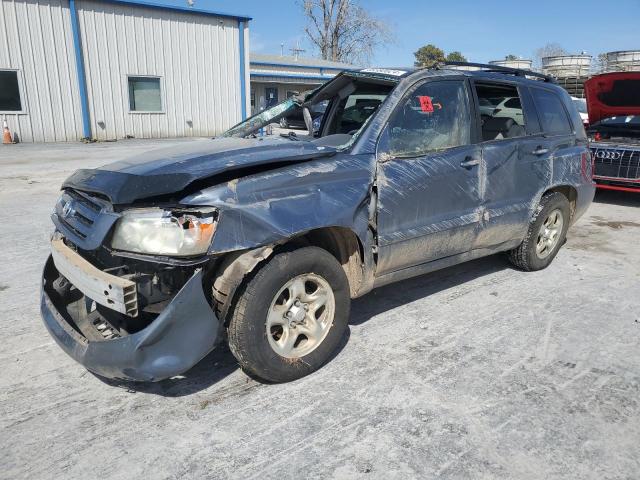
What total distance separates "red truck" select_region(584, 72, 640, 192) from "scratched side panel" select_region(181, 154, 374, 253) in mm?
6388

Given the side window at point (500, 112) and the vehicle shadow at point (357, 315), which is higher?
Answer: the side window at point (500, 112)

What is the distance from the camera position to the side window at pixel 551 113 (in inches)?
184

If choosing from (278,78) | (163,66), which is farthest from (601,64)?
(163,66)

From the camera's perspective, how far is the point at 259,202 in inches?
106

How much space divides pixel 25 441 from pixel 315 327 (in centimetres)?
160

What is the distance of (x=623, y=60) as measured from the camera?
2803 centimetres

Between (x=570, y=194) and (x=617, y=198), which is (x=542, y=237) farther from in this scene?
(x=617, y=198)

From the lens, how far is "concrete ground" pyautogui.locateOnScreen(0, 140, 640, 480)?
7.73 feet

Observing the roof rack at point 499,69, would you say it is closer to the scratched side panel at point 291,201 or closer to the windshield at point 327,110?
the windshield at point 327,110

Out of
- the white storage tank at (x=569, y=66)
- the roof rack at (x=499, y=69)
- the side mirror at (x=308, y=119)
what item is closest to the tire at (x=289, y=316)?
the side mirror at (x=308, y=119)

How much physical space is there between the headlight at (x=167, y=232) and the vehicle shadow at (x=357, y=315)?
2.96 feet

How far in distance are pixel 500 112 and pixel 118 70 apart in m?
16.7

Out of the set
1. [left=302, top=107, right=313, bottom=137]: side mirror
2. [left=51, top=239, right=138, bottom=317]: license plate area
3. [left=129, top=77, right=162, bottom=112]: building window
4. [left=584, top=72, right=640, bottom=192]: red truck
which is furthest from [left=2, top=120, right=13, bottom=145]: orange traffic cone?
[left=584, top=72, right=640, bottom=192]: red truck

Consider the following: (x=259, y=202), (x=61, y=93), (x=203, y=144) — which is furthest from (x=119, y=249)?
(x=61, y=93)
